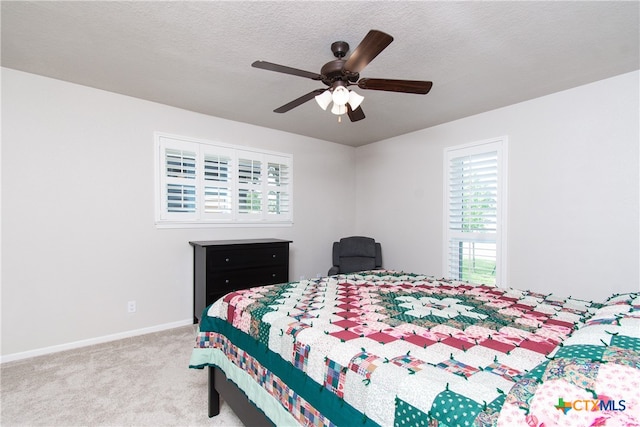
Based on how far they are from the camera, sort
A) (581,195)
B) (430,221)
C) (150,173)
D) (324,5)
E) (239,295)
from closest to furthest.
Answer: (324,5), (239,295), (581,195), (150,173), (430,221)

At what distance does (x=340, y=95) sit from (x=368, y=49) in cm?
38

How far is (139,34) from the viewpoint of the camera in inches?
85.4

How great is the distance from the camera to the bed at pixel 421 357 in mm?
816

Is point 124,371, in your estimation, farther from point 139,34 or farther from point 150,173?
point 139,34

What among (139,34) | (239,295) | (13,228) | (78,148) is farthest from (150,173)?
(239,295)

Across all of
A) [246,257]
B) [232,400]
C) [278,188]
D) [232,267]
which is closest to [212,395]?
[232,400]

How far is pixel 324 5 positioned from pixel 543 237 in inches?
118

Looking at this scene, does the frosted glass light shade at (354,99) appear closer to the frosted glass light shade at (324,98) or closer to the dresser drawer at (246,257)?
the frosted glass light shade at (324,98)

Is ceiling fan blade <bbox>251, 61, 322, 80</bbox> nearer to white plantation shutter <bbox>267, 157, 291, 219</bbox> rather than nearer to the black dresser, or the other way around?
the black dresser

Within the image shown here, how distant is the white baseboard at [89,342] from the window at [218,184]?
45.1 inches

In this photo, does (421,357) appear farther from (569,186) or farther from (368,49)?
(569,186)

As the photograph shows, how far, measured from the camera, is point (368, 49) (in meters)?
1.71

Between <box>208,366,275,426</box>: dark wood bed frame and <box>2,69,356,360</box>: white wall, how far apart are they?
1.88m

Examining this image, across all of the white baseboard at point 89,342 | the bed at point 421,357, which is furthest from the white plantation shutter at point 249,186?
the bed at point 421,357
